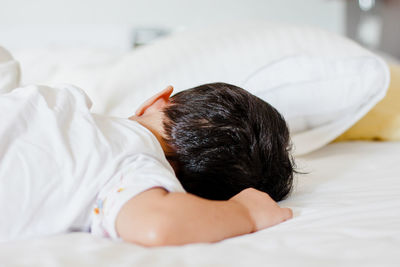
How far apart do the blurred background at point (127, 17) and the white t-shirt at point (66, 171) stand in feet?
4.52

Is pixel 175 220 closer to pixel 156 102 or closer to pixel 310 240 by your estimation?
pixel 310 240

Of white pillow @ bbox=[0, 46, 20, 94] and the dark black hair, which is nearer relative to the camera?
the dark black hair

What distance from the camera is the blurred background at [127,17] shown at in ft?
6.33

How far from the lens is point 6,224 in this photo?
523 millimetres

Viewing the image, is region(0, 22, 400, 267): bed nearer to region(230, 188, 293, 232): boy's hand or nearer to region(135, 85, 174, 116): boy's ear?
region(230, 188, 293, 232): boy's hand

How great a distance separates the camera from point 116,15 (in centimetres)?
196

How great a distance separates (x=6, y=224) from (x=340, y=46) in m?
0.85

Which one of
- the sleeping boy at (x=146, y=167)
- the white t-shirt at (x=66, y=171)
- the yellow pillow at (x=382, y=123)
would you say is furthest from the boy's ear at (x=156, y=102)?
the yellow pillow at (x=382, y=123)

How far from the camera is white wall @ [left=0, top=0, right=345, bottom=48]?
6.32ft

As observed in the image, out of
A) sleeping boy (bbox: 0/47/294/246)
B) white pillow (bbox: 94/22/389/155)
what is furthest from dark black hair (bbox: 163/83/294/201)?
white pillow (bbox: 94/22/389/155)

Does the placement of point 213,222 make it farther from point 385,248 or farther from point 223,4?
point 223,4

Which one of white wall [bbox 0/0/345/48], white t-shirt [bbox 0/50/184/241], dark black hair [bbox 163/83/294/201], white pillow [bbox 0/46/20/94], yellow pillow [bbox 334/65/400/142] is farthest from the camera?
white wall [bbox 0/0/345/48]

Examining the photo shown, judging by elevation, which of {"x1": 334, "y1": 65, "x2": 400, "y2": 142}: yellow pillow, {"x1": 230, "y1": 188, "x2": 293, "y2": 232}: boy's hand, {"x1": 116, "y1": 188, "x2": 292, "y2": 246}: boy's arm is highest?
{"x1": 116, "y1": 188, "x2": 292, "y2": 246}: boy's arm

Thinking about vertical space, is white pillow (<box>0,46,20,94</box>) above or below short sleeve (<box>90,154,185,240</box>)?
above
